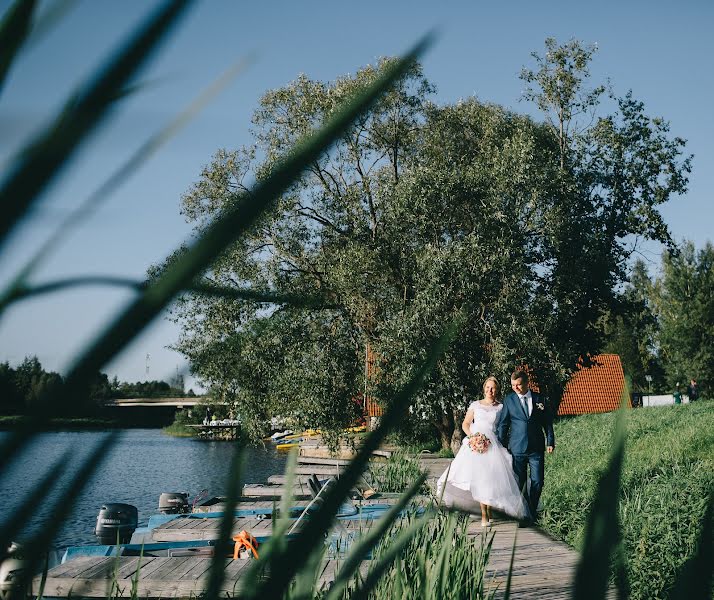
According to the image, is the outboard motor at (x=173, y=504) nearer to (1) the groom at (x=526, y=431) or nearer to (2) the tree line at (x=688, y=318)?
(1) the groom at (x=526, y=431)

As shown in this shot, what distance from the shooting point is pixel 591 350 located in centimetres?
2123

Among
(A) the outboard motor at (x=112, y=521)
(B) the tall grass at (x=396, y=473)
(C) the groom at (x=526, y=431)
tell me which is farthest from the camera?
(A) the outboard motor at (x=112, y=521)

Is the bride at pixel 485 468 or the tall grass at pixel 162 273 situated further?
the bride at pixel 485 468

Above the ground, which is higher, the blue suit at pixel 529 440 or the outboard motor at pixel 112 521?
the blue suit at pixel 529 440

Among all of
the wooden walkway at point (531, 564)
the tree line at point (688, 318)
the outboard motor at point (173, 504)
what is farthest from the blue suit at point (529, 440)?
the tree line at point (688, 318)

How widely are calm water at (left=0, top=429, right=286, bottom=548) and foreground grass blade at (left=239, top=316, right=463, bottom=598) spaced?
0.04 metres

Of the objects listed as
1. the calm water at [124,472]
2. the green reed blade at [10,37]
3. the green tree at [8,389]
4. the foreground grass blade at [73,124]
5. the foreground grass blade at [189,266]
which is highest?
the green reed blade at [10,37]

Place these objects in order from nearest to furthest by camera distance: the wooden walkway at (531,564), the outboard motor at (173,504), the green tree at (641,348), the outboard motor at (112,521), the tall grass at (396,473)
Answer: the wooden walkway at (531,564), the tall grass at (396,473), the outboard motor at (112,521), the outboard motor at (173,504), the green tree at (641,348)

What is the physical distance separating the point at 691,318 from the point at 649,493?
122 feet

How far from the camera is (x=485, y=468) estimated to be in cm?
912

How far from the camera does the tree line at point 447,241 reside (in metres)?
17.2

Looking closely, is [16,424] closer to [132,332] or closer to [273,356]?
[132,332]

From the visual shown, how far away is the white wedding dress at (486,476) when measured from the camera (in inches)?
345

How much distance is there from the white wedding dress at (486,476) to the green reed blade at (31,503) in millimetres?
8389
